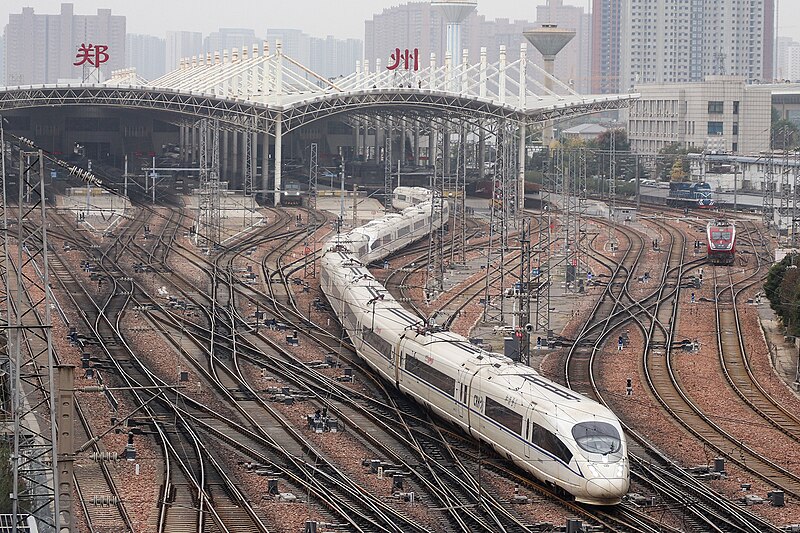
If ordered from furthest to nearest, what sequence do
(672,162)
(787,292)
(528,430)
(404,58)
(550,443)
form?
(672,162) → (404,58) → (787,292) → (528,430) → (550,443)

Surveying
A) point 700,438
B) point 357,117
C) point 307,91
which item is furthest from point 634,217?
point 700,438

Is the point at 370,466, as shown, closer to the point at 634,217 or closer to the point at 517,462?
the point at 517,462

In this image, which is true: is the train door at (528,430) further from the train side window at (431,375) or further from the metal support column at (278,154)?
the metal support column at (278,154)

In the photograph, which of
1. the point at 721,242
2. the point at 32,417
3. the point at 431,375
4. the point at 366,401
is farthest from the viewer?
the point at 721,242

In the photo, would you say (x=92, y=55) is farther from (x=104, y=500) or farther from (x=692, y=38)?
(x=692, y=38)

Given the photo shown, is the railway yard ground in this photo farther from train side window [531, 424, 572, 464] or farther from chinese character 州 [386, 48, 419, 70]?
chinese character 州 [386, 48, 419, 70]

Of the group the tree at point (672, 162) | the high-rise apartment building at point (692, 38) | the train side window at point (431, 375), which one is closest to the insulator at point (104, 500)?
the train side window at point (431, 375)

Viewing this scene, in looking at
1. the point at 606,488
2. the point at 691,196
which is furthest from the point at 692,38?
the point at 606,488
